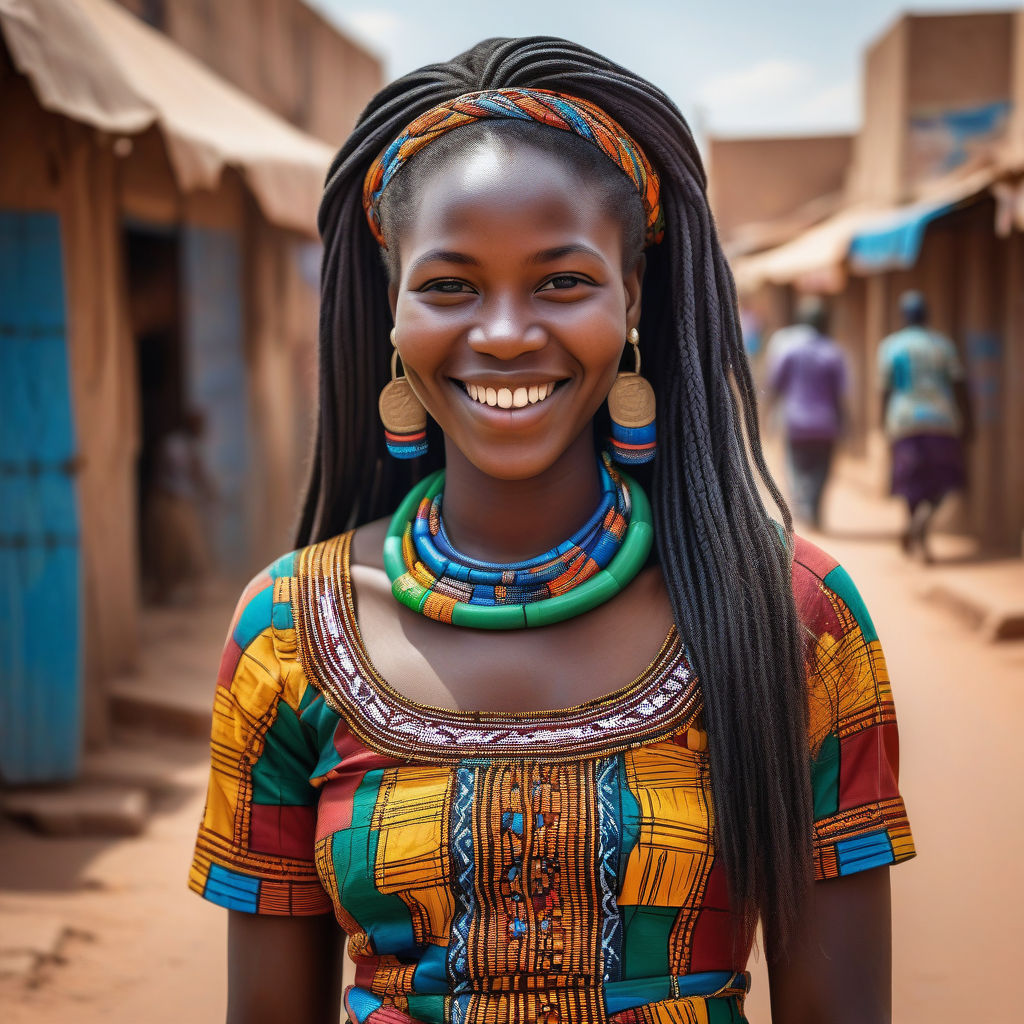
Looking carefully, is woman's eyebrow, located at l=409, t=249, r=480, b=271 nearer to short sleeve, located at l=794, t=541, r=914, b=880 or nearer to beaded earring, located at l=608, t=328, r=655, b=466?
beaded earring, located at l=608, t=328, r=655, b=466

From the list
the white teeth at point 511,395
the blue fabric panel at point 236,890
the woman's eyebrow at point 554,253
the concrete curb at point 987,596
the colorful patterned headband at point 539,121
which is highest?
the concrete curb at point 987,596

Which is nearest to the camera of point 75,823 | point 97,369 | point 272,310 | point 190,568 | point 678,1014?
point 678,1014

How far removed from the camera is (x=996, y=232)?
9.36 meters

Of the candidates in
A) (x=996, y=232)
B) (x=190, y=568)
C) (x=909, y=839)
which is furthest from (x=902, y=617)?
(x=909, y=839)

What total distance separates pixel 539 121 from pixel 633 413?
409mm

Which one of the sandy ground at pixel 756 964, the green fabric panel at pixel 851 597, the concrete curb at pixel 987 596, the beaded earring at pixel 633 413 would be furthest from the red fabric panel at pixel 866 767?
the concrete curb at pixel 987 596

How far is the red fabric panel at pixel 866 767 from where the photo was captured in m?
1.54

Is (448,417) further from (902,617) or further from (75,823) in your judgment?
(902,617)

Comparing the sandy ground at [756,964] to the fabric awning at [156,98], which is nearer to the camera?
the sandy ground at [756,964]

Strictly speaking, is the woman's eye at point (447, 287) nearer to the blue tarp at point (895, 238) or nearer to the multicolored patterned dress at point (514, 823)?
the multicolored patterned dress at point (514, 823)

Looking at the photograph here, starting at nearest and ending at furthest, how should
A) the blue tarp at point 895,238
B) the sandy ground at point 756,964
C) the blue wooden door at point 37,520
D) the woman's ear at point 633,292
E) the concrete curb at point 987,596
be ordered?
1. the woman's ear at point 633,292
2. the sandy ground at point 756,964
3. the blue wooden door at point 37,520
4. the concrete curb at point 987,596
5. the blue tarp at point 895,238

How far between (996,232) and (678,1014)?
29.7 feet

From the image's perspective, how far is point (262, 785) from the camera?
63.4 inches

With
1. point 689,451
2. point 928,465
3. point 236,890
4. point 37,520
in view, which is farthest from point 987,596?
point 236,890
